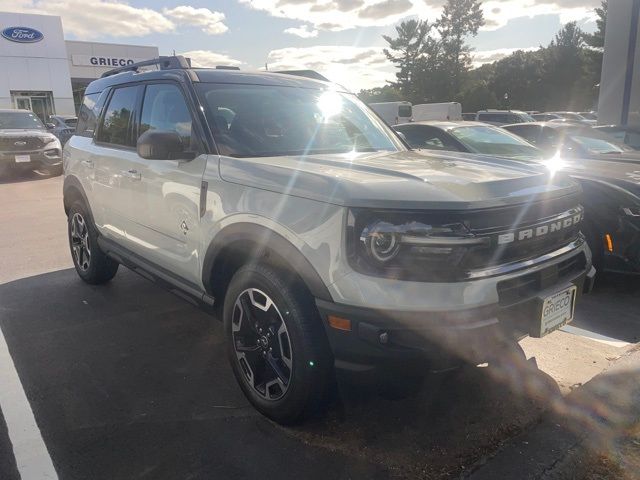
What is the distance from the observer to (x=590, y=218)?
472 centimetres

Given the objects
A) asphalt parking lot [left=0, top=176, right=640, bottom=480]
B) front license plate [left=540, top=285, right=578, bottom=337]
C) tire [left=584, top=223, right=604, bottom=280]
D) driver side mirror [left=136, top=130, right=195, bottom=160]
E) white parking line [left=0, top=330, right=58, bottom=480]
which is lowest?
asphalt parking lot [left=0, top=176, right=640, bottom=480]

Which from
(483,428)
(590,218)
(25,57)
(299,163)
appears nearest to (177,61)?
(299,163)

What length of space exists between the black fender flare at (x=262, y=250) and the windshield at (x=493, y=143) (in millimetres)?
4141

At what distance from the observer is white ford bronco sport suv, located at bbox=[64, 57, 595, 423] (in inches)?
89.3

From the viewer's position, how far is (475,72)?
Result: 7225 centimetres

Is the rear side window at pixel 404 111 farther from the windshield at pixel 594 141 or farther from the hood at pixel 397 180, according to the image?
the hood at pixel 397 180

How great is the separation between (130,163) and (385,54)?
2916 inches

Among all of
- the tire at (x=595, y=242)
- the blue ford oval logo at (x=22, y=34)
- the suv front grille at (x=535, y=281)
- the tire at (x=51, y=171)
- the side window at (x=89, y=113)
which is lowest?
the tire at (x=51, y=171)

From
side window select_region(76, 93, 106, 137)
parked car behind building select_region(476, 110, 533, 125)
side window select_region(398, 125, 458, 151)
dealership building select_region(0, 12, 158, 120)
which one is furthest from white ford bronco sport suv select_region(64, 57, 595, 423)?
dealership building select_region(0, 12, 158, 120)

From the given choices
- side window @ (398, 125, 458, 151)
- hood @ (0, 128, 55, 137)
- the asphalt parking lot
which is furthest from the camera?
hood @ (0, 128, 55, 137)

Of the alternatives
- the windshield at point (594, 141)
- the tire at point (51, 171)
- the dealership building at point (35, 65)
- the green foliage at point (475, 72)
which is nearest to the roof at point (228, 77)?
the windshield at point (594, 141)

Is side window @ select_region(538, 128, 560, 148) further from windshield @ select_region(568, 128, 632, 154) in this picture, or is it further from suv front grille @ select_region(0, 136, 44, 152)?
suv front grille @ select_region(0, 136, 44, 152)

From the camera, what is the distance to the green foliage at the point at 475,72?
206 feet

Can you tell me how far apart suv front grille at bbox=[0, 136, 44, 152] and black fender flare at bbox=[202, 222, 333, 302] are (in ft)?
41.3
